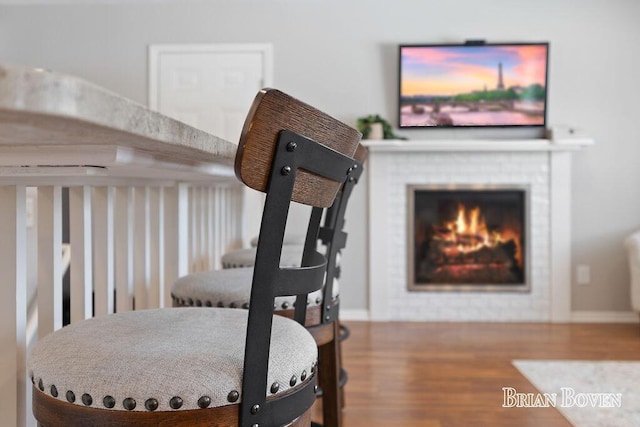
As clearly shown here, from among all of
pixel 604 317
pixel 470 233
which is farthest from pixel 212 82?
pixel 604 317

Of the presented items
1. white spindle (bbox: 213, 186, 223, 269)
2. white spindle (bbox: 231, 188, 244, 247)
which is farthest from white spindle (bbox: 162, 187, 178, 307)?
white spindle (bbox: 231, 188, 244, 247)

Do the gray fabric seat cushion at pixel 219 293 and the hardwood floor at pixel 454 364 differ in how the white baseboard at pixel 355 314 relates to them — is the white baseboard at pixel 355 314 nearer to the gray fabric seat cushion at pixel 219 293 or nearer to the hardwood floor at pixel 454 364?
Answer: the hardwood floor at pixel 454 364

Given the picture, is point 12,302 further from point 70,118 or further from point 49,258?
point 70,118

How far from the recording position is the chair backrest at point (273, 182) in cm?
77

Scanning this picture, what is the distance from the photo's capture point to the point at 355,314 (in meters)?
4.38

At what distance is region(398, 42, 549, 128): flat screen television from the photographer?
424 centimetres

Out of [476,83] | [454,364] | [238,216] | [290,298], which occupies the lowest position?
[454,364]

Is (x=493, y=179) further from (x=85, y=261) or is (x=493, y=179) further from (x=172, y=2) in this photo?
(x=85, y=261)

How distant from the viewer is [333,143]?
0.92m

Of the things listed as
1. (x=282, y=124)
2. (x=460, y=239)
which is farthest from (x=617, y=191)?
(x=282, y=124)

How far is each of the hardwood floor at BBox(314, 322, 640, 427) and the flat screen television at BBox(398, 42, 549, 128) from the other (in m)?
1.45

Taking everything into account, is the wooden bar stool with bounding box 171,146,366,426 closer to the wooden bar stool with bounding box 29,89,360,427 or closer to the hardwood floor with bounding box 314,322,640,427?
the wooden bar stool with bounding box 29,89,360,427

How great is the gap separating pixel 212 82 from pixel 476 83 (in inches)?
73.8

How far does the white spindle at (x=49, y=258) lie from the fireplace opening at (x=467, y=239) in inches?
123
